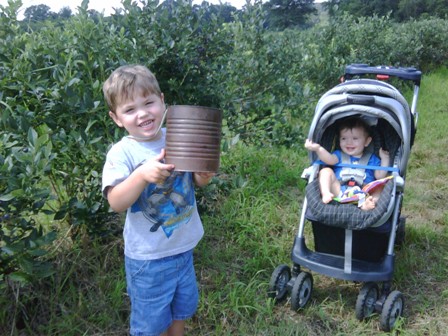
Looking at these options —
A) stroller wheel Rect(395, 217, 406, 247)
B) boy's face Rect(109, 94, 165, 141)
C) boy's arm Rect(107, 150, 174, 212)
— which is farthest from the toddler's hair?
boy's arm Rect(107, 150, 174, 212)

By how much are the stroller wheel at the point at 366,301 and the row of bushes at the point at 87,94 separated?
1.54m

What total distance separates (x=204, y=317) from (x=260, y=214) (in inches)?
48.6

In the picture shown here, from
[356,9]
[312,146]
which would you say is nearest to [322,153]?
[312,146]

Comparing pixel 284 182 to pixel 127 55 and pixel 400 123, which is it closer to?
pixel 400 123

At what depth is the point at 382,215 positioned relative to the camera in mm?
2779

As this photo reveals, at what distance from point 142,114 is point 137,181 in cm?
28

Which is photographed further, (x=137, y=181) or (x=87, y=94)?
(x=87, y=94)

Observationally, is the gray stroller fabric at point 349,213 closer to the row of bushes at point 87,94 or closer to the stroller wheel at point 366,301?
the stroller wheel at point 366,301

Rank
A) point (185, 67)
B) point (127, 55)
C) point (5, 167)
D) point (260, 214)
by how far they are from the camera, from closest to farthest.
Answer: point (5, 167) < point (127, 55) < point (185, 67) < point (260, 214)

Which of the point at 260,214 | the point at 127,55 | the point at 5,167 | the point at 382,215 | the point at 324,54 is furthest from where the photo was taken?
the point at 324,54

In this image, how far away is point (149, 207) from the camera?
6.59 ft

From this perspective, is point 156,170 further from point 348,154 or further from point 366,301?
point 348,154

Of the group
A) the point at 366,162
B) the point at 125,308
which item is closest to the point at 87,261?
the point at 125,308

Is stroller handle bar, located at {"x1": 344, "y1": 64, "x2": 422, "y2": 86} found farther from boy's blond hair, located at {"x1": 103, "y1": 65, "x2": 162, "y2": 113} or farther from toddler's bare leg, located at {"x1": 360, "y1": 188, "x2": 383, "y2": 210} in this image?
boy's blond hair, located at {"x1": 103, "y1": 65, "x2": 162, "y2": 113}
